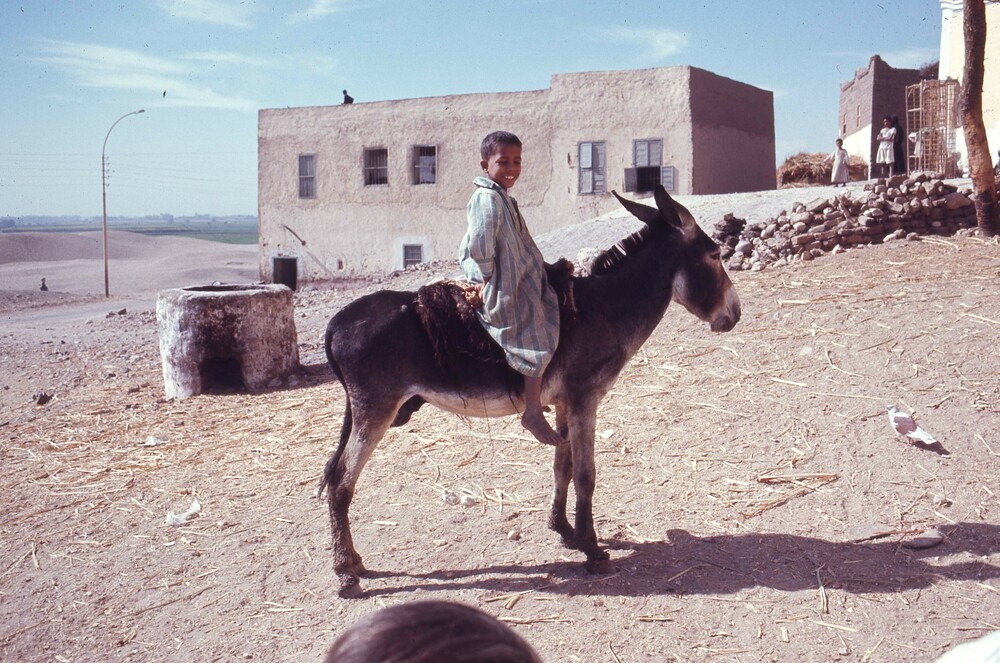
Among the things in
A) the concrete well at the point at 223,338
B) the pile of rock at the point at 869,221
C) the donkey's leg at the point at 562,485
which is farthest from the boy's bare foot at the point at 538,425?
the pile of rock at the point at 869,221

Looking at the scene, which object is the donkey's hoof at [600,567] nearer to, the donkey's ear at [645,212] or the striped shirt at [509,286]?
the striped shirt at [509,286]

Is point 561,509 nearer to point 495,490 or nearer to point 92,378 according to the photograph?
point 495,490

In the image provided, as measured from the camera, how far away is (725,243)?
1258 centimetres

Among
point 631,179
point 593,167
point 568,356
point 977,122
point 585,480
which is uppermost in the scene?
point 593,167

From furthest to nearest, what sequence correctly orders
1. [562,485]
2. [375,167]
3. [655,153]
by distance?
[375,167] → [655,153] → [562,485]

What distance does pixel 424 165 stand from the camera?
23.6 metres

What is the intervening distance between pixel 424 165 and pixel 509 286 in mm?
20155

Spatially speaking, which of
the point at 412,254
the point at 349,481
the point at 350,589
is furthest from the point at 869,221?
the point at 412,254

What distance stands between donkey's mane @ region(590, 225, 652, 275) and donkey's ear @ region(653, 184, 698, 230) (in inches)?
5.3

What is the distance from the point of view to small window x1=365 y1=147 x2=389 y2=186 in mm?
24141

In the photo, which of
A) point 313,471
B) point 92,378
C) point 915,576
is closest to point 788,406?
point 915,576

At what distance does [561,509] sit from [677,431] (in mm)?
1777

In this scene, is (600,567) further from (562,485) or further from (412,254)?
(412,254)

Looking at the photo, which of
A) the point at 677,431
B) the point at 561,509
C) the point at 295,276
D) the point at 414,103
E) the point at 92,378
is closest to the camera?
the point at 561,509
